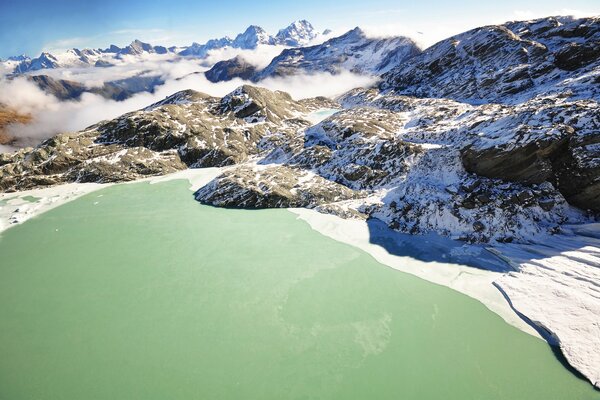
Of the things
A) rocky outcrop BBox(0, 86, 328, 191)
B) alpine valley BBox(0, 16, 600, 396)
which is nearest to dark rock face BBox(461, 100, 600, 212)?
alpine valley BBox(0, 16, 600, 396)

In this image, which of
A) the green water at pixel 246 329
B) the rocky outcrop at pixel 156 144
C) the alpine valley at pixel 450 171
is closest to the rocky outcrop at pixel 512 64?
the alpine valley at pixel 450 171

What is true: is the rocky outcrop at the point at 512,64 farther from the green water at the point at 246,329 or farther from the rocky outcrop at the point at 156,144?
the green water at the point at 246,329

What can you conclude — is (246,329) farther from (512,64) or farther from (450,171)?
(512,64)

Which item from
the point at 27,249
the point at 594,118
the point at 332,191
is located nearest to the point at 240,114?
the point at 332,191

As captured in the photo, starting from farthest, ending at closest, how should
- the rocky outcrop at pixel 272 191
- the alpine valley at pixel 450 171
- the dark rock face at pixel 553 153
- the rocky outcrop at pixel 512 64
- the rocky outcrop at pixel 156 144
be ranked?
the rocky outcrop at pixel 512 64, the rocky outcrop at pixel 156 144, the rocky outcrop at pixel 272 191, the dark rock face at pixel 553 153, the alpine valley at pixel 450 171

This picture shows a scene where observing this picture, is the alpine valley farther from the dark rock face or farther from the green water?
the green water

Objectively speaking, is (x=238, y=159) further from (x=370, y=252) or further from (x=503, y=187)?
(x=503, y=187)

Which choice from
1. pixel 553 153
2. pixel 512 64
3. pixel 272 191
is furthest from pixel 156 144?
pixel 512 64
